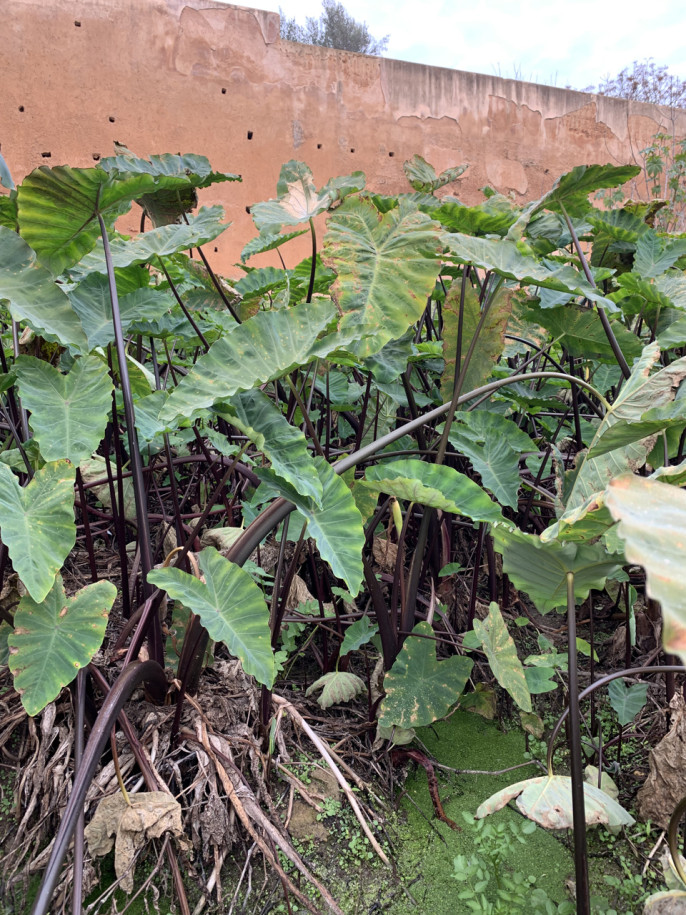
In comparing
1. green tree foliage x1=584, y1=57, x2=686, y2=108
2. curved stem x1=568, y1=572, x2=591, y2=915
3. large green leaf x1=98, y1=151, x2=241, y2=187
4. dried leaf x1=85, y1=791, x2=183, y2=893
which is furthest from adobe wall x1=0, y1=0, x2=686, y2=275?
curved stem x1=568, y1=572, x2=591, y2=915

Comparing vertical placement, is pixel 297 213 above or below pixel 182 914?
above

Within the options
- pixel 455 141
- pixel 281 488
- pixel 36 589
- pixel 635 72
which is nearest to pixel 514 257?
pixel 281 488

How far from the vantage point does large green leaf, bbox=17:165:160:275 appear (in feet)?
3.04

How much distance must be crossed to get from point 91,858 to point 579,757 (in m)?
0.66

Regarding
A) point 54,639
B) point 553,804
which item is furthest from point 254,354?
point 553,804

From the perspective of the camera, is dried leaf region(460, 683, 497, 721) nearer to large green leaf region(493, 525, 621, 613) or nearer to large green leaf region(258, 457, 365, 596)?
large green leaf region(493, 525, 621, 613)

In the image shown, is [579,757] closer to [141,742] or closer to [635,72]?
[141,742]

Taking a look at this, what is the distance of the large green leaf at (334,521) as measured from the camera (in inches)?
30.6

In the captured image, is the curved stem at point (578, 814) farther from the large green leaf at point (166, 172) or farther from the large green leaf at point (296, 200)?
the large green leaf at point (166, 172)

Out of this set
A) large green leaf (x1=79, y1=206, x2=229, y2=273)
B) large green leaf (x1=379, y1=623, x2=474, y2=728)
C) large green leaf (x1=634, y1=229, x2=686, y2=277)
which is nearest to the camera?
large green leaf (x1=379, y1=623, x2=474, y2=728)

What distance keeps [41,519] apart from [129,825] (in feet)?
1.42

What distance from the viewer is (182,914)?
77cm

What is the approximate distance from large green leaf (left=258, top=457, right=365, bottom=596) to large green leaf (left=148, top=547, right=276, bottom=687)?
0.12 meters

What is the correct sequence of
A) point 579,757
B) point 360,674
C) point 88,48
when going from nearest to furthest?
point 579,757 < point 360,674 < point 88,48
